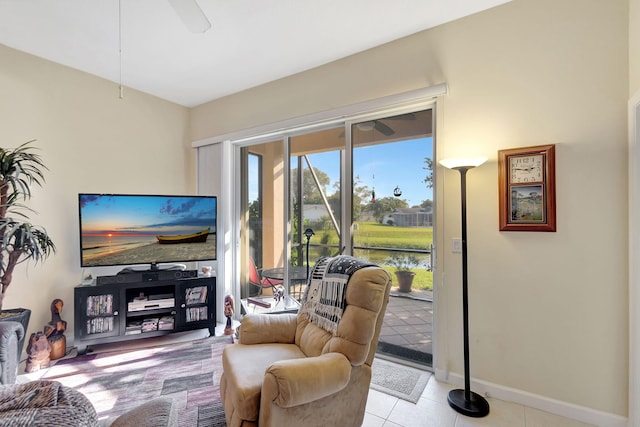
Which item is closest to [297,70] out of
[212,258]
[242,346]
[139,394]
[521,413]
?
[212,258]

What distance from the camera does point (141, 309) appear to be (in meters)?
2.94

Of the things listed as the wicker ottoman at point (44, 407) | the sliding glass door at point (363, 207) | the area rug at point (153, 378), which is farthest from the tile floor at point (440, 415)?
the wicker ottoman at point (44, 407)

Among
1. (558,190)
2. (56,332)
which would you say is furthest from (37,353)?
(558,190)

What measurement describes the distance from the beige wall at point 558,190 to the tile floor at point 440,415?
0.14 metres

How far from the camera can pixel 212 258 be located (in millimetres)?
3301

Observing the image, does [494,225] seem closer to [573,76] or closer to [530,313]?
[530,313]

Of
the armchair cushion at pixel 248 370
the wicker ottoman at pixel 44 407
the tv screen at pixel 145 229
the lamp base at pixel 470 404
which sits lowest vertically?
the lamp base at pixel 470 404

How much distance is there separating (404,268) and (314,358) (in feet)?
4.40

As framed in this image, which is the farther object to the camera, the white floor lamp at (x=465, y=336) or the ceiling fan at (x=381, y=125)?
the ceiling fan at (x=381, y=125)

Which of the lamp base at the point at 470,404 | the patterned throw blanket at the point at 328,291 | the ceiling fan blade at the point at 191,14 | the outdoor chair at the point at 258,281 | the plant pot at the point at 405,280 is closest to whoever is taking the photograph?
the ceiling fan blade at the point at 191,14

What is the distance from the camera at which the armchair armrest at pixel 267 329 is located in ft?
6.40

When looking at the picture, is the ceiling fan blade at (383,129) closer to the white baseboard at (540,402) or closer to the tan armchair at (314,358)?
the tan armchair at (314,358)

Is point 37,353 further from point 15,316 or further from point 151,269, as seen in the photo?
point 151,269

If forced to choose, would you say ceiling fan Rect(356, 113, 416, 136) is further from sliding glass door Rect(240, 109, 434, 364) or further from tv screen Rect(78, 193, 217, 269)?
tv screen Rect(78, 193, 217, 269)
